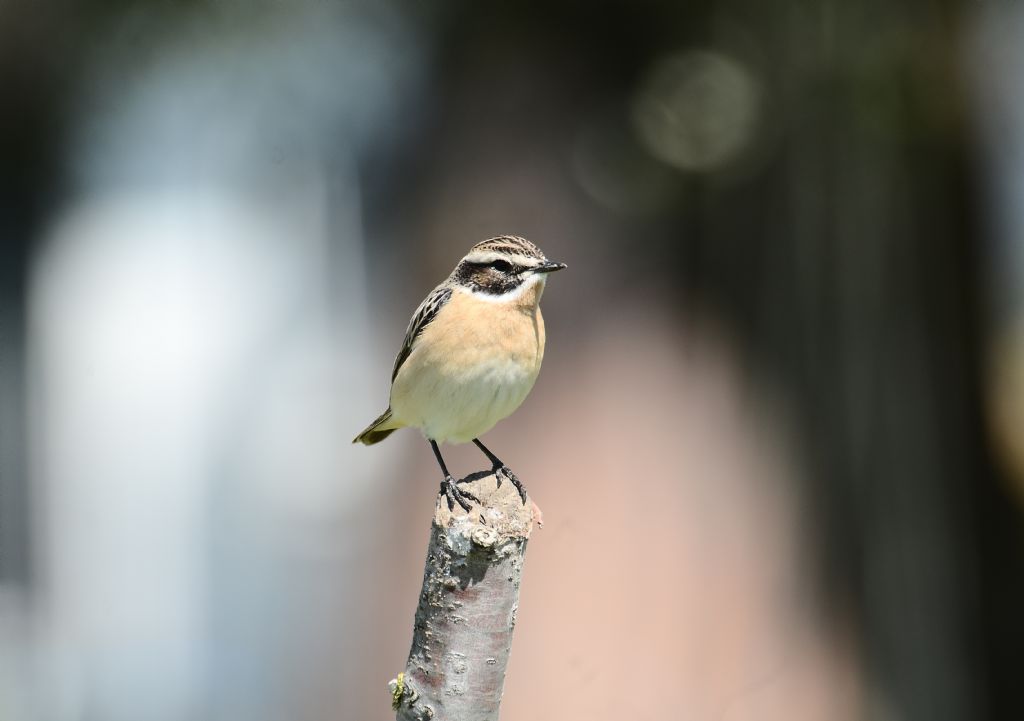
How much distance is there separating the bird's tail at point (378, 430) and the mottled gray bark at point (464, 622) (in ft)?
4.77

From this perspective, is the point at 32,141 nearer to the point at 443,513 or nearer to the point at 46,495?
the point at 46,495

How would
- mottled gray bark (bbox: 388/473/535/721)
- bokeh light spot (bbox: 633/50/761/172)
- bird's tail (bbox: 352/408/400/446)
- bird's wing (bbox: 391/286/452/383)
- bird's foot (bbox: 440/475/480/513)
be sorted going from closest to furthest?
mottled gray bark (bbox: 388/473/535/721)
bird's foot (bbox: 440/475/480/513)
bird's wing (bbox: 391/286/452/383)
bird's tail (bbox: 352/408/400/446)
bokeh light spot (bbox: 633/50/761/172)

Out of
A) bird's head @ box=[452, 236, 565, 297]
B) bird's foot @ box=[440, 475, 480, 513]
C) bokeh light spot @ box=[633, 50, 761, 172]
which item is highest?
bokeh light spot @ box=[633, 50, 761, 172]

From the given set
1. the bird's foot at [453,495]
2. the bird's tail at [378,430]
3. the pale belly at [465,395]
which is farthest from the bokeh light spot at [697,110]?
the bird's foot at [453,495]

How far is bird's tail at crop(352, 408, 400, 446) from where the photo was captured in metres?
3.89

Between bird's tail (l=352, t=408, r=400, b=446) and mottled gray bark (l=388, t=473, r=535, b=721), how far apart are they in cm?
145

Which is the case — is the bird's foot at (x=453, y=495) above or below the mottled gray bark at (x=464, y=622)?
Result: above

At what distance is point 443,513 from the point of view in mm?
2543

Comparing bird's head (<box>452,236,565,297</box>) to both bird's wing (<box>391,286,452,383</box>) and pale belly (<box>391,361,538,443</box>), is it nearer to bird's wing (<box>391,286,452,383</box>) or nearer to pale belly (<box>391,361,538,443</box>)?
bird's wing (<box>391,286,452,383</box>)

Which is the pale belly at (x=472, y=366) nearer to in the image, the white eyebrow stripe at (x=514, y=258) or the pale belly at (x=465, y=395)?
the pale belly at (x=465, y=395)

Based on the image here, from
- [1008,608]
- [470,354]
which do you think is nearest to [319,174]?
[470,354]

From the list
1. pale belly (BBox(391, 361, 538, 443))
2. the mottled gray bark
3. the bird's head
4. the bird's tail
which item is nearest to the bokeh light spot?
the bird's tail

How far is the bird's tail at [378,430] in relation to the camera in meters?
3.89

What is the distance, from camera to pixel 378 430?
4.04m
